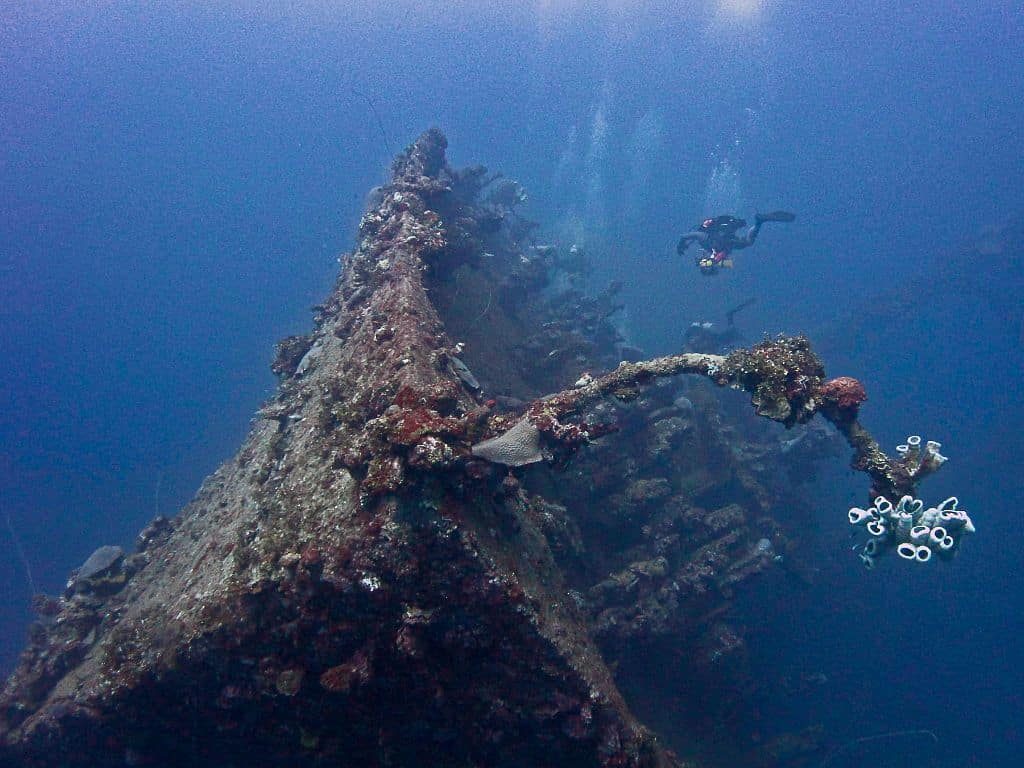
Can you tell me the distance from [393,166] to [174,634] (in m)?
19.2

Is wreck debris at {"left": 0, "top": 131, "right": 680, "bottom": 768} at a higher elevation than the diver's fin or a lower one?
lower

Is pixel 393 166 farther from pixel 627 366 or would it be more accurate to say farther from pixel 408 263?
pixel 627 366

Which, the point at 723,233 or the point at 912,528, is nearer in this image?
the point at 912,528

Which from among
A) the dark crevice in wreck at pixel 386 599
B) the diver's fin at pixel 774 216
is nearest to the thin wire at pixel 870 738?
the dark crevice in wreck at pixel 386 599

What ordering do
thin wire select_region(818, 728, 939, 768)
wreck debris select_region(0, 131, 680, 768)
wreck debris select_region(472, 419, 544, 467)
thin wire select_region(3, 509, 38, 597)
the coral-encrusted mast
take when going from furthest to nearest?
thin wire select_region(3, 509, 38, 597), thin wire select_region(818, 728, 939, 768), the coral-encrusted mast, wreck debris select_region(472, 419, 544, 467), wreck debris select_region(0, 131, 680, 768)

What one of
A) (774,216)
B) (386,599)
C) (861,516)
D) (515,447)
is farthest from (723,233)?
(386,599)

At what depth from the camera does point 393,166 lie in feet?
69.8

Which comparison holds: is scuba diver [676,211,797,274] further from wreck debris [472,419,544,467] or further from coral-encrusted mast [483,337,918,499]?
wreck debris [472,419,544,467]


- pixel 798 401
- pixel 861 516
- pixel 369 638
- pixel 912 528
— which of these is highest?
pixel 798 401

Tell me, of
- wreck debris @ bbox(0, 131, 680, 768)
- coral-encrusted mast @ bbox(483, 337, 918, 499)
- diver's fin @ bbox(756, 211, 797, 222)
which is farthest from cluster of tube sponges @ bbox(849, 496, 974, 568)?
diver's fin @ bbox(756, 211, 797, 222)

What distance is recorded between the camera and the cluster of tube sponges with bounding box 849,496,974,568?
19.5 ft

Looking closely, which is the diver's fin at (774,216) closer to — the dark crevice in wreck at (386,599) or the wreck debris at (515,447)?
the dark crevice in wreck at (386,599)

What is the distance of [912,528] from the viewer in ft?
20.0

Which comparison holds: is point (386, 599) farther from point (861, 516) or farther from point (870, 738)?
point (870, 738)
